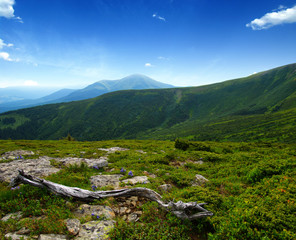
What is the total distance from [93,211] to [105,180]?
3.23 metres

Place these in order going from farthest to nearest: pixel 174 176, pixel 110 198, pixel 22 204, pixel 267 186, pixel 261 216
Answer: pixel 174 176 < pixel 267 186 < pixel 110 198 < pixel 22 204 < pixel 261 216

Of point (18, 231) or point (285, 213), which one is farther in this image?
point (285, 213)

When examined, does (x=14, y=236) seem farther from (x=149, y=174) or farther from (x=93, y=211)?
(x=149, y=174)

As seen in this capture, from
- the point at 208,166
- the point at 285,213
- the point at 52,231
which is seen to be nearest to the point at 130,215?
the point at 52,231

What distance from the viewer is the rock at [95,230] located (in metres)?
4.20

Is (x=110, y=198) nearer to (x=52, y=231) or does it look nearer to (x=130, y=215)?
(x=130, y=215)

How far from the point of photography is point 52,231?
166 inches

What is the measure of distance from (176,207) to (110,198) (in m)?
2.88

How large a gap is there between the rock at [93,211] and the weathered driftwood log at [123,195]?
0.45m

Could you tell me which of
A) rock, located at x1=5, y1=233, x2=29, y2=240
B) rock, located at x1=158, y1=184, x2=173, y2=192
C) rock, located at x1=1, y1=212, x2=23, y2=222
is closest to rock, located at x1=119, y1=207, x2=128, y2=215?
rock, located at x1=158, y1=184, x2=173, y2=192

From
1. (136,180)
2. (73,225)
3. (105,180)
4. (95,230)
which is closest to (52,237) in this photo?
(73,225)

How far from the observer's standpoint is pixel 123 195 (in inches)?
249

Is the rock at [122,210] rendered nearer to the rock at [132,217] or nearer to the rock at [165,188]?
the rock at [132,217]

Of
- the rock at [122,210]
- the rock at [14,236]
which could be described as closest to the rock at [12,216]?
the rock at [14,236]
